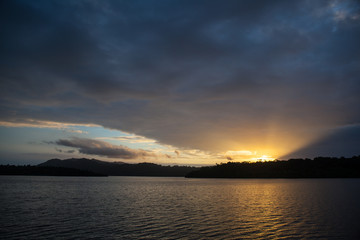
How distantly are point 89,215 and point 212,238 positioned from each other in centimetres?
2602

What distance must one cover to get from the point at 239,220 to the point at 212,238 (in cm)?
1367

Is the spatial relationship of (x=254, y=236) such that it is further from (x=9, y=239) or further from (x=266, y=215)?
(x=9, y=239)

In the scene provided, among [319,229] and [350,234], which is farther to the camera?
[319,229]

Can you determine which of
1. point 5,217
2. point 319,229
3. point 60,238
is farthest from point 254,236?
point 5,217

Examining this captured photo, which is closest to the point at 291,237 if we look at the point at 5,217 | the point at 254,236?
the point at 254,236

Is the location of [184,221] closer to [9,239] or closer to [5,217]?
[9,239]

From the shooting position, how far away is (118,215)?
46.8 m

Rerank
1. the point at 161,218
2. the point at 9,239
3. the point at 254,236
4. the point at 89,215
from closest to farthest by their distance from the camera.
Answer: the point at 9,239 → the point at 254,236 → the point at 161,218 → the point at 89,215

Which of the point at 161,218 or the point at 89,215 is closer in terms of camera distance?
the point at 161,218

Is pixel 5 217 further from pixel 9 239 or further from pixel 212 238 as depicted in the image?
pixel 212 238

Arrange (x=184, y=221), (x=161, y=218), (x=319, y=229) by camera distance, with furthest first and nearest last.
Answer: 1. (x=161, y=218)
2. (x=184, y=221)
3. (x=319, y=229)

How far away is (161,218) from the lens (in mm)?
43719

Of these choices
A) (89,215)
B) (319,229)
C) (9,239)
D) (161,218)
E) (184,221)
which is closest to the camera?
(9,239)

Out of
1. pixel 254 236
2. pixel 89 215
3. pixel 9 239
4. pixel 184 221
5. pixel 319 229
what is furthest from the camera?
pixel 89 215
